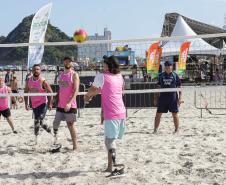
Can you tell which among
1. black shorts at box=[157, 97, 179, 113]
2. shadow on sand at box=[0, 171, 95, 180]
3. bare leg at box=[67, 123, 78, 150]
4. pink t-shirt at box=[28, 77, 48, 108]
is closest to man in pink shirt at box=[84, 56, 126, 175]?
shadow on sand at box=[0, 171, 95, 180]

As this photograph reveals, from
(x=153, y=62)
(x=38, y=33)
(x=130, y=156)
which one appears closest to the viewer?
(x=130, y=156)

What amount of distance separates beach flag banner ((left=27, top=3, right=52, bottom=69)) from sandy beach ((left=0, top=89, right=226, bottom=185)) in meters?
6.25

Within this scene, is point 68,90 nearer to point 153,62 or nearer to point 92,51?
point 92,51

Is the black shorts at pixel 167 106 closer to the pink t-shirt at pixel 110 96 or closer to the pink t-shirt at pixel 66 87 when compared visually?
the pink t-shirt at pixel 66 87

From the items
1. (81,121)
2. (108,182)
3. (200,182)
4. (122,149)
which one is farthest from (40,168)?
(81,121)

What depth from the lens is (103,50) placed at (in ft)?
30.9

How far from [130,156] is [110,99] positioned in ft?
3.99

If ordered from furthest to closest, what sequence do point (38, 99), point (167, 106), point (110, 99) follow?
point (167, 106) < point (38, 99) < point (110, 99)

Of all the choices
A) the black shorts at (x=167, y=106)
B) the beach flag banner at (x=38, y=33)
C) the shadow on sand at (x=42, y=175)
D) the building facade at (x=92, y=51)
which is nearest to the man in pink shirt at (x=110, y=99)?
the shadow on sand at (x=42, y=175)

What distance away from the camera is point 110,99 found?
16.2ft

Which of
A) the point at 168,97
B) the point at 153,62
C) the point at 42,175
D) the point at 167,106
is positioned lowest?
the point at 42,175

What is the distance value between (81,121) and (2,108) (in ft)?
7.18

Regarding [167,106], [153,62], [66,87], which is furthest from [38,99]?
[153,62]

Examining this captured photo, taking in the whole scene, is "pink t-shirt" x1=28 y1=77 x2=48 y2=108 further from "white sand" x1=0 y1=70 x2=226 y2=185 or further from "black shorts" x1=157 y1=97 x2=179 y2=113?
"black shorts" x1=157 y1=97 x2=179 y2=113
